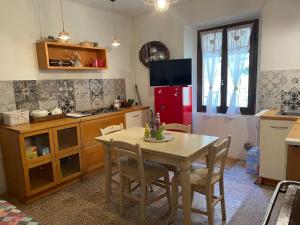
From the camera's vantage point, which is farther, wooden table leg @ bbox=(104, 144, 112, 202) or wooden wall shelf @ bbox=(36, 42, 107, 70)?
wooden wall shelf @ bbox=(36, 42, 107, 70)

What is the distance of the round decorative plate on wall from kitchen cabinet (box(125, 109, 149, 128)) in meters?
0.91

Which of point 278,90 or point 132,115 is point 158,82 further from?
point 278,90

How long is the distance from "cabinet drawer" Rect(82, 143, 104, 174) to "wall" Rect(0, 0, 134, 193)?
1.01 meters

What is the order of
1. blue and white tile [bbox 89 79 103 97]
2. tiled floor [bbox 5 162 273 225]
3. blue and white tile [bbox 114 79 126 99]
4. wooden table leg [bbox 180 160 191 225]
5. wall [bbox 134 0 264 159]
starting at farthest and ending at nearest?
blue and white tile [bbox 114 79 126 99] → blue and white tile [bbox 89 79 103 97] → wall [bbox 134 0 264 159] → tiled floor [bbox 5 162 273 225] → wooden table leg [bbox 180 160 191 225]

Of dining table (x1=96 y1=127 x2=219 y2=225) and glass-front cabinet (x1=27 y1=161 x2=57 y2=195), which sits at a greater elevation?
dining table (x1=96 y1=127 x2=219 y2=225)

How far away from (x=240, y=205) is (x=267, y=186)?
59 cm

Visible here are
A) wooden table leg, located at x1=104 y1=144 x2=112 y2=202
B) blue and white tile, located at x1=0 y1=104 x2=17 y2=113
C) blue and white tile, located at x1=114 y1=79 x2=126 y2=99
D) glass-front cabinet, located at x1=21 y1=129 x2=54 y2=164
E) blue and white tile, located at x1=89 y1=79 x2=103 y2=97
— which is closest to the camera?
wooden table leg, located at x1=104 y1=144 x2=112 y2=202

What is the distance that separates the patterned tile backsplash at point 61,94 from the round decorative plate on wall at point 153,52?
592 millimetres

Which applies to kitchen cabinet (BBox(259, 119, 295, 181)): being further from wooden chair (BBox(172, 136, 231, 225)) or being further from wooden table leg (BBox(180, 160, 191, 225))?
wooden table leg (BBox(180, 160, 191, 225))

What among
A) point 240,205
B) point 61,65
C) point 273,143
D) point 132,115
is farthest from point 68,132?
point 273,143

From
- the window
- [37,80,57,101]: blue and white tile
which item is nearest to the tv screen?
the window

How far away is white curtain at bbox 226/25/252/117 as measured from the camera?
334 centimetres

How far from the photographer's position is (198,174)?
205cm

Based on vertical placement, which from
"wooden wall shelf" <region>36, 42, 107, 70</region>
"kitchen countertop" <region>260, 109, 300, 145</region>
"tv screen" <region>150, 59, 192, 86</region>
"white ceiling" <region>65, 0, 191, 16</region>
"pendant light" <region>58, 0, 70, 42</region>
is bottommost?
"kitchen countertop" <region>260, 109, 300, 145</region>
